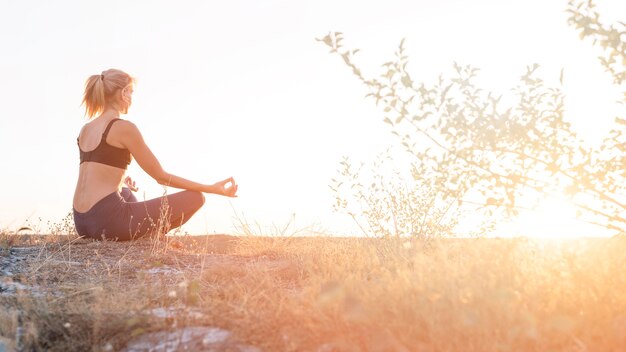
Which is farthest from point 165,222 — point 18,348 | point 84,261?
point 18,348

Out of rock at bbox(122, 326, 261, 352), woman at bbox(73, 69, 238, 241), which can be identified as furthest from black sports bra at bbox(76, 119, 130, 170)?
rock at bbox(122, 326, 261, 352)

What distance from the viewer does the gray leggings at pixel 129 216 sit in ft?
23.2

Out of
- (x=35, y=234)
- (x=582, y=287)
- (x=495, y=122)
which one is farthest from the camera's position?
(x=35, y=234)

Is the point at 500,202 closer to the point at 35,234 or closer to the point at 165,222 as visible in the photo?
the point at 165,222

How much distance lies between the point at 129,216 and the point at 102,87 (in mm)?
1393

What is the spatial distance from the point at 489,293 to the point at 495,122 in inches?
57.0

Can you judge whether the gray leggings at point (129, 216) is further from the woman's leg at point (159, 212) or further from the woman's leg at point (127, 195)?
the woman's leg at point (127, 195)

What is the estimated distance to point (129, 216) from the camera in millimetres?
7129

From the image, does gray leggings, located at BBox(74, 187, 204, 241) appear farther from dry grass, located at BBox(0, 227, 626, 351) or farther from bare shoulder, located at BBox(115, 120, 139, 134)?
dry grass, located at BBox(0, 227, 626, 351)

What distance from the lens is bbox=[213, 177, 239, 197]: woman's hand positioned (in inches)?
285

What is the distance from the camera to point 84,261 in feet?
20.0

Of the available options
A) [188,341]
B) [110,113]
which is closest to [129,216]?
[110,113]

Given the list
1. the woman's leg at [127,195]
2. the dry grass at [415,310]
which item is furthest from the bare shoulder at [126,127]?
the dry grass at [415,310]

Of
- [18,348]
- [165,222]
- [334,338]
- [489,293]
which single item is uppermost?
[165,222]
